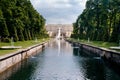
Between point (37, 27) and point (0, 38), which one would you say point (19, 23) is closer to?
point (0, 38)

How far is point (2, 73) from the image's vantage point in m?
28.5

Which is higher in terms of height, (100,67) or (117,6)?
(117,6)

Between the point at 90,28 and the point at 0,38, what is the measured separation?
171ft

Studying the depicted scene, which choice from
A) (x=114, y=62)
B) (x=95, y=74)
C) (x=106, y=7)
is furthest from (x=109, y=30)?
(x=95, y=74)

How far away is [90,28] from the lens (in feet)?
347

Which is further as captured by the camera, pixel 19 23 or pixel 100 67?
pixel 19 23

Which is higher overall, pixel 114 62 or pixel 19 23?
pixel 19 23

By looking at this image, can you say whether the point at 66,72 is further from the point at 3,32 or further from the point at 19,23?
the point at 19,23

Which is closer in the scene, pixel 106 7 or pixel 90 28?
pixel 106 7

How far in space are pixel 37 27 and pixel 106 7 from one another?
1204 inches

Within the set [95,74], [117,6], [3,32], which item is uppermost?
[117,6]

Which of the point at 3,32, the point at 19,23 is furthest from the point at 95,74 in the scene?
the point at 19,23

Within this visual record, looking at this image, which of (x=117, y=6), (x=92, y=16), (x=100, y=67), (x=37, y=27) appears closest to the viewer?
(x=100, y=67)

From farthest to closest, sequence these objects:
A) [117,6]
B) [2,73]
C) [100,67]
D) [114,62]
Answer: [117,6], [114,62], [100,67], [2,73]
